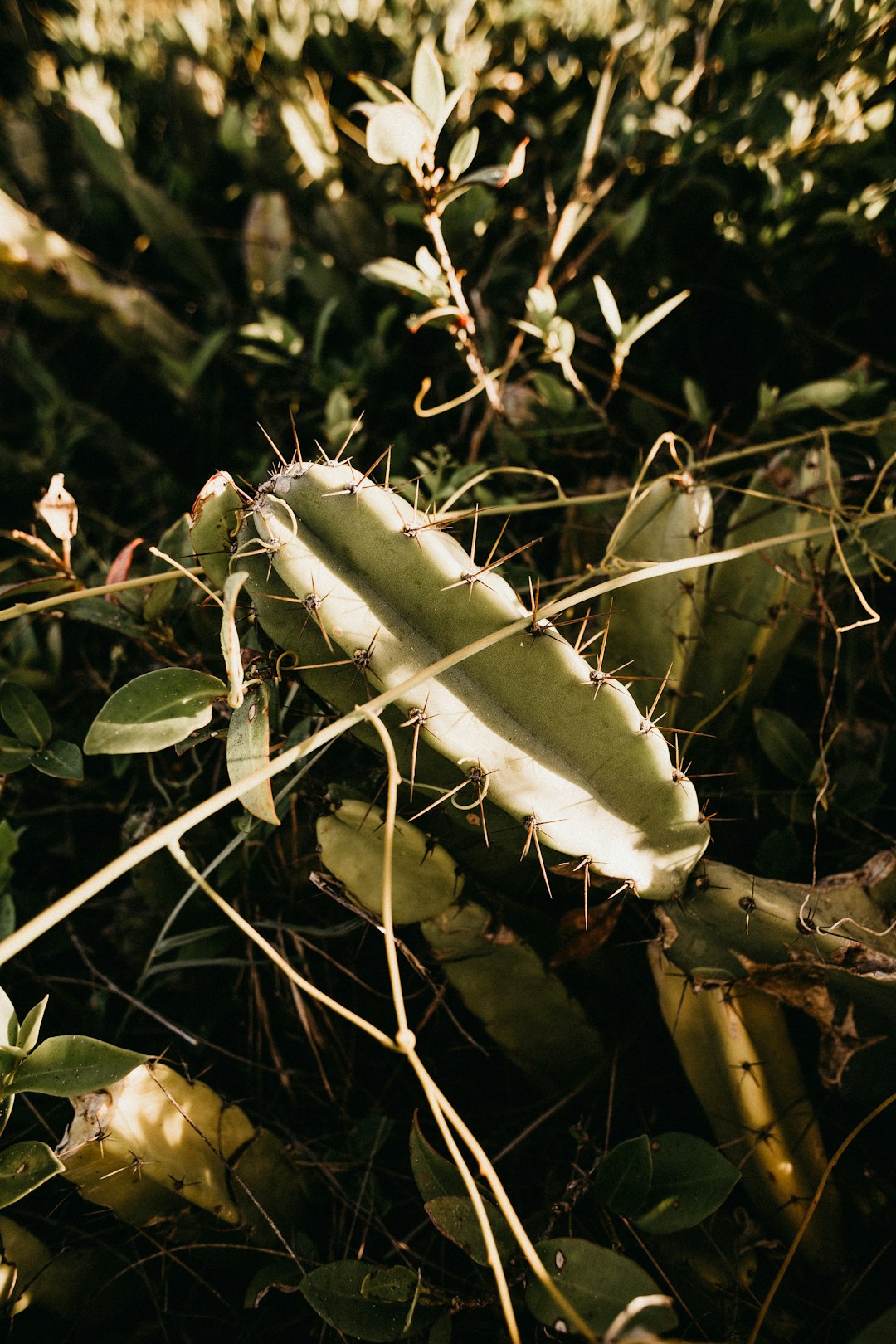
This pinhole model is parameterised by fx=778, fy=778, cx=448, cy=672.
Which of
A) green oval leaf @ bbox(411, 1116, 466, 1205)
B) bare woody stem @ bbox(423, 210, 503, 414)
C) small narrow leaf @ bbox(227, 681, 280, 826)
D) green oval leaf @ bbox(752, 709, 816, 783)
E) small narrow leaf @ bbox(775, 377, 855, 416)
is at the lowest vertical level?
green oval leaf @ bbox(411, 1116, 466, 1205)

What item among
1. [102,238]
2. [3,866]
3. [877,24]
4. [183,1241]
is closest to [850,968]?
[183,1241]

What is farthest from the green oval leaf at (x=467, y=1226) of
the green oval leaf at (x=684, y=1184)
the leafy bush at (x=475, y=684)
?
the green oval leaf at (x=684, y=1184)

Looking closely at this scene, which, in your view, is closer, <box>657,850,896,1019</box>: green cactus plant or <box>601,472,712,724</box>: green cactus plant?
<box>657,850,896,1019</box>: green cactus plant

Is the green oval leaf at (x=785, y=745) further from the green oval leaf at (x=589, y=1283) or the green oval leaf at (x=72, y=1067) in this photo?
the green oval leaf at (x=72, y=1067)

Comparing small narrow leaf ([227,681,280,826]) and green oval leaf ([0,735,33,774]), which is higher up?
small narrow leaf ([227,681,280,826])

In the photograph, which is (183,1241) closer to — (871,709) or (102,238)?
(871,709)

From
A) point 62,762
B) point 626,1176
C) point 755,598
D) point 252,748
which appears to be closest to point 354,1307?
point 626,1176

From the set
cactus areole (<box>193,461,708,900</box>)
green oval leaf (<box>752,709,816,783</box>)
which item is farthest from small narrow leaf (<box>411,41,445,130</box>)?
green oval leaf (<box>752,709,816,783</box>)

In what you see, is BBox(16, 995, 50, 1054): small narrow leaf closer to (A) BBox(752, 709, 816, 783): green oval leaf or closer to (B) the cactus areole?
(B) the cactus areole
